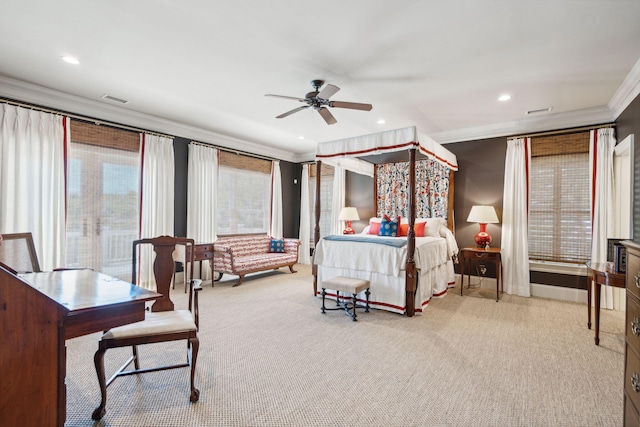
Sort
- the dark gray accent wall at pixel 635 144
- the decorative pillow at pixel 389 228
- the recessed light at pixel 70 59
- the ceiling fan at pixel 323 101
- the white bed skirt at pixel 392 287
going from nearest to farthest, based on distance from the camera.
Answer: the recessed light at pixel 70 59
the ceiling fan at pixel 323 101
the dark gray accent wall at pixel 635 144
the white bed skirt at pixel 392 287
the decorative pillow at pixel 389 228

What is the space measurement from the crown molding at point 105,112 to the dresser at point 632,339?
5.52 meters

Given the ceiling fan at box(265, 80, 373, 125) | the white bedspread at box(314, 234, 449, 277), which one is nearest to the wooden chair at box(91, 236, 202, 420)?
the ceiling fan at box(265, 80, 373, 125)

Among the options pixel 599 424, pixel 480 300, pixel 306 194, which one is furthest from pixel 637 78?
pixel 306 194

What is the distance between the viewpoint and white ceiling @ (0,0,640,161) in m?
2.27

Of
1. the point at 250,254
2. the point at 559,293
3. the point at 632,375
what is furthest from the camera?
the point at 250,254

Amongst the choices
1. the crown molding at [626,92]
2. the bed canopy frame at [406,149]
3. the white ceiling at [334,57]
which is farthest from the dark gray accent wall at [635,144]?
the bed canopy frame at [406,149]

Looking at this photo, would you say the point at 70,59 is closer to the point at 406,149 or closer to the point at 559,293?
the point at 406,149

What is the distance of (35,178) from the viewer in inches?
145

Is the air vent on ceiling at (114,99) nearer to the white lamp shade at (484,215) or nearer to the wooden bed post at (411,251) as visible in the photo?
the wooden bed post at (411,251)

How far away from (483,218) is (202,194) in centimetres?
468

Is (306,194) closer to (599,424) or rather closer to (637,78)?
(637,78)

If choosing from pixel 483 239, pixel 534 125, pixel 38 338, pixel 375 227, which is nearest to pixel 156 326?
pixel 38 338

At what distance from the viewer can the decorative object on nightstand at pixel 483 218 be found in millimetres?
4629

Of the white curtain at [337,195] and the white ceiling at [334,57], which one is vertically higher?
the white ceiling at [334,57]
